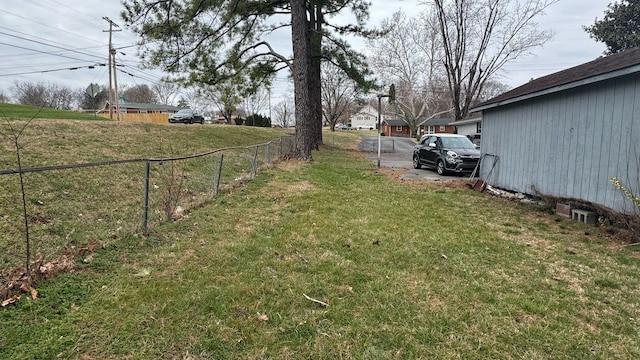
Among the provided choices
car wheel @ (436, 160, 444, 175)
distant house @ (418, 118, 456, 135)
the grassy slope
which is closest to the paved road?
car wheel @ (436, 160, 444, 175)

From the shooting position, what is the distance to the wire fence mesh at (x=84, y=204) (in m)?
4.34

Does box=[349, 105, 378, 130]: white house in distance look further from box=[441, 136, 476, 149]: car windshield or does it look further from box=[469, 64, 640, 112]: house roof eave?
box=[469, 64, 640, 112]: house roof eave

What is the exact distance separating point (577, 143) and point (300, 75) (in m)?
8.73

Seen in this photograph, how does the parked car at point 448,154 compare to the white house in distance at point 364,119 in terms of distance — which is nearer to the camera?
the parked car at point 448,154

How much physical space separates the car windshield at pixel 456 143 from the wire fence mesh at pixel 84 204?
7818 millimetres

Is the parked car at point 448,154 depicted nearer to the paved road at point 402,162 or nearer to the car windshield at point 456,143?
the car windshield at point 456,143

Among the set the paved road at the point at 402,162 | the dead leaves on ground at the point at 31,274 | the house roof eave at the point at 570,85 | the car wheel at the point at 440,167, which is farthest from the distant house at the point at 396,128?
the dead leaves on ground at the point at 31,274

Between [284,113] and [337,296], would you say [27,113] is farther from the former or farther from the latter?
[284,113]

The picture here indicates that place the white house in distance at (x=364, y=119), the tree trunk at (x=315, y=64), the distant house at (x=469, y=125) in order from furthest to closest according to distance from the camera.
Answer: the white house in distance at (x=364, y=119)
the distant house at (x=469, y=125)
the tree trunk at (x=315, y=64)

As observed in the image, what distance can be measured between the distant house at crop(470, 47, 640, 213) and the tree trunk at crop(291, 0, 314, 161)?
6.34m

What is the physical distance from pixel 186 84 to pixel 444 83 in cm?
3416

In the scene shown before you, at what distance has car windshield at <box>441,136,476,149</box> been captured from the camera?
12938 millimetres

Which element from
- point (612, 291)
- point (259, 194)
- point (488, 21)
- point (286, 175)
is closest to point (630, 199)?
point (612, 291)

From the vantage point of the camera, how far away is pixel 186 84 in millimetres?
14055
